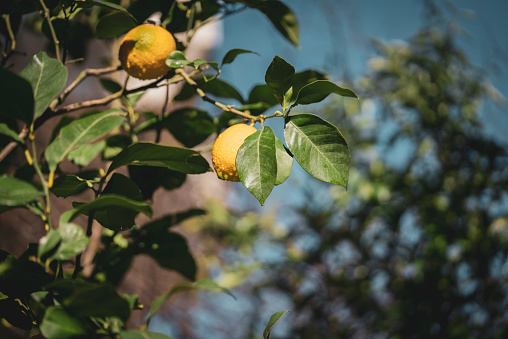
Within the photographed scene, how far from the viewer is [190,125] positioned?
1.68ft

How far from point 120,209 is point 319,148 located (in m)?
0.20

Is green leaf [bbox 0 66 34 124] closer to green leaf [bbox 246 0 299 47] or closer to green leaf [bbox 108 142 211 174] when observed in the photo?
green leaf [bbox 108 142 211 174]

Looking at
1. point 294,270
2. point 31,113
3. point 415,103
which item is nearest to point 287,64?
point 31,113

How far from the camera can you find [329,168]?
0.35 m

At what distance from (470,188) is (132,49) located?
47.1 inches

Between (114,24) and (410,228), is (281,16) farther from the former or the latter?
(410,228)

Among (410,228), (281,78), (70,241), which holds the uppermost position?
(281,78)

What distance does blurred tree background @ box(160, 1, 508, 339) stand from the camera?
45.1 inches

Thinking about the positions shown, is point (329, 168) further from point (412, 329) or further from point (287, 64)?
point (412, 329)

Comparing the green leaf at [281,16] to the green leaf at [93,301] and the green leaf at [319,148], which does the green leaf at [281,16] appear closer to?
the green leaf at [319,148]

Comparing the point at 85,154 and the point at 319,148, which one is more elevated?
the point at 319,148

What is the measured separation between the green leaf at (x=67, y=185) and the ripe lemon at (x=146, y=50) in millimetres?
146

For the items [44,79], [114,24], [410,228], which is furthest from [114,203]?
[410,228]

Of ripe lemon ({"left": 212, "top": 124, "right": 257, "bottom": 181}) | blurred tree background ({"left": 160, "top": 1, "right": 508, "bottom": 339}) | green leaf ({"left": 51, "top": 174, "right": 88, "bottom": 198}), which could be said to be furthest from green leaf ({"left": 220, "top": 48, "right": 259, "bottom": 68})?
blurred tree background ({"left": 160, "top": 1, "right": 508, "bottom": 339})
